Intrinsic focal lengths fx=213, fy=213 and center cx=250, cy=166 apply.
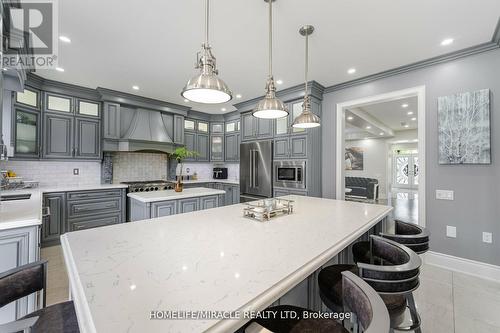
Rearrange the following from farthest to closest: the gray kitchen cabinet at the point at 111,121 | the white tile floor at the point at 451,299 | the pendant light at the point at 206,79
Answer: the gray kitchen cabinet at the point at 111,121 → the white tile floor at the point at 451,299 → the pendant light at the point at 206,79

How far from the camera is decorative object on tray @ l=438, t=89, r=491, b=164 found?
2.49m

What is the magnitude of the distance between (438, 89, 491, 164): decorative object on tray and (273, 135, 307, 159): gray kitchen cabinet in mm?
1828

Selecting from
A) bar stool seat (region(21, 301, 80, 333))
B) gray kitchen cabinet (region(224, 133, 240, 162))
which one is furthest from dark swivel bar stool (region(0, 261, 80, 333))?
gray kitchen cabinet (region(224, 133, 240, 162))

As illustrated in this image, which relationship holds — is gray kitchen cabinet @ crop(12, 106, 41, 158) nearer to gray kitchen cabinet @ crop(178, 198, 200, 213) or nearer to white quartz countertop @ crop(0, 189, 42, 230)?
white quartz countertop @ crop(0, 189, 42, 230)

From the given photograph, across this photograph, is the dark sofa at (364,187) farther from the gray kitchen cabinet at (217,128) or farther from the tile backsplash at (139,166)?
the tile backsplash at (139,166)

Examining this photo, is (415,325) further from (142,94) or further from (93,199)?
(142,94)

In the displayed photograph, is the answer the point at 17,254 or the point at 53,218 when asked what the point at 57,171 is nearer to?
the point at 53,218

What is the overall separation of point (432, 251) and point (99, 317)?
372 centimetres

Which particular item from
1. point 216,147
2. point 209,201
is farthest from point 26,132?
point 216,147

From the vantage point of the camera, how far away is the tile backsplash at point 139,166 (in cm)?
453

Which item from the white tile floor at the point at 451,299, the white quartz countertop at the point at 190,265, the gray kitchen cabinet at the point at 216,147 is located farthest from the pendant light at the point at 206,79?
the gray kitchen cabinet at the point at 216,147

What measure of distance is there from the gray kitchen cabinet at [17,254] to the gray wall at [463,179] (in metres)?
4.27

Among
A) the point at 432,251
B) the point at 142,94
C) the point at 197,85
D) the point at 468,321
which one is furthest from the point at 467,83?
the point at 142,94

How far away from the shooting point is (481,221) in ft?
8.35
